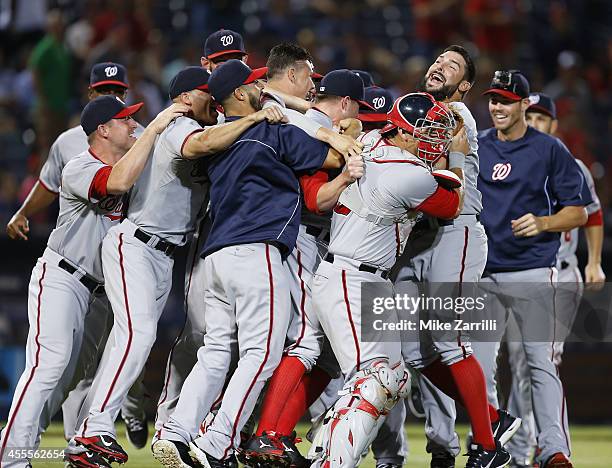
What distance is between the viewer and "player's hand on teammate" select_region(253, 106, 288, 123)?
6180 millimetres

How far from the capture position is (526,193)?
7.72 meters

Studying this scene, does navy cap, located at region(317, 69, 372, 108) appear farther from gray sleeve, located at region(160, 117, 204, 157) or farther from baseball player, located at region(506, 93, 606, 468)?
baseball player, located at region(506, 93, 606, 468)

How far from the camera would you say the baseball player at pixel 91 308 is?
23.1ft

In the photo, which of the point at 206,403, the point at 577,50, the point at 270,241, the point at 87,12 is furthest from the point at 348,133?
the point at 577,50

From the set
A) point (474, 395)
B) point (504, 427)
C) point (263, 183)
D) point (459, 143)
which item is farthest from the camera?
point (504, 427)

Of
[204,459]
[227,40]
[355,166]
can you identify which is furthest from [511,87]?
[204,459]

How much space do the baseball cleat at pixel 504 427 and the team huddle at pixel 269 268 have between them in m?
0.01

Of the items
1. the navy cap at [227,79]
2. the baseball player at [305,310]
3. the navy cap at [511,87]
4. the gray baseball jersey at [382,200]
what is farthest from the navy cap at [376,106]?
the navy cap at [227,79]

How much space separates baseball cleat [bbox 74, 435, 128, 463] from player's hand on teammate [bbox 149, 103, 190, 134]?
175 centimetres

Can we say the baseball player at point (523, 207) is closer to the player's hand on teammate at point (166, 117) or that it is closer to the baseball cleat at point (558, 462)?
the baseball cleat at point (558, 462)

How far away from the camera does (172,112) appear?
6465 mm

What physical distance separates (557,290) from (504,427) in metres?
1.77

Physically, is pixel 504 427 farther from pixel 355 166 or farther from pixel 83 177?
pixel 83 177

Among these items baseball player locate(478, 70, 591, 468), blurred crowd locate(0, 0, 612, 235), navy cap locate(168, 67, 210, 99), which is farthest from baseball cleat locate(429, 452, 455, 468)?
blurred crowd locate(0, 0, 612, 235)
